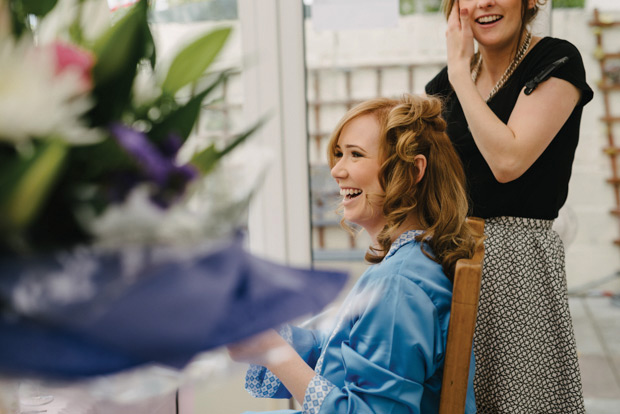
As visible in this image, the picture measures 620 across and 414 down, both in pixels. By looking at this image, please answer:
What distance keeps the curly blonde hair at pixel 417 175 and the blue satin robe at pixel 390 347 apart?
0.30 ft

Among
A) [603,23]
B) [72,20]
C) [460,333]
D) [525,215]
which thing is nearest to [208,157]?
[72,20]

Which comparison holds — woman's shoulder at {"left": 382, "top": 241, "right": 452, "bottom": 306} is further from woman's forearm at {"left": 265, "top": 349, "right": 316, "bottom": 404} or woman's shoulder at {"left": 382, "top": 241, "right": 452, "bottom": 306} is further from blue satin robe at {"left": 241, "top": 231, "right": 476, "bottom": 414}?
woman's forearm at {"left": 265, "top": 349, "right": 316, "bottom": 404}

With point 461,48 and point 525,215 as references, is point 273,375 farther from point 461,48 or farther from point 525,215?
point 461,48

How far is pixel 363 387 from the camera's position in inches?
40.8

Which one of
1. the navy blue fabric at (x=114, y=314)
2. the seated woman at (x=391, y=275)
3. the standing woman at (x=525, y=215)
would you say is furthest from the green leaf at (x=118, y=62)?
the standing woman at (x=525, y=215)

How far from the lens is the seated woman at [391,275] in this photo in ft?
3.40

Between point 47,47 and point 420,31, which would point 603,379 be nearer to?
point 420,31

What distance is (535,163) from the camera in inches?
52.2

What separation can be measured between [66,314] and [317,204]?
2.11m

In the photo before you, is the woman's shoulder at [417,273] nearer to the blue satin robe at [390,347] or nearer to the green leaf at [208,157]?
the blue satin robe at [390,347]

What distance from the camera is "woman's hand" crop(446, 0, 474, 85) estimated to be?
54.0 inches

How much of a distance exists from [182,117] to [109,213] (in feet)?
0.39

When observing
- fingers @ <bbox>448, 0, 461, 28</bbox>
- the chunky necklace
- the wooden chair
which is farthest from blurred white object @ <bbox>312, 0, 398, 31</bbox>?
the wooden chair

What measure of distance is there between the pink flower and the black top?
1039mm
